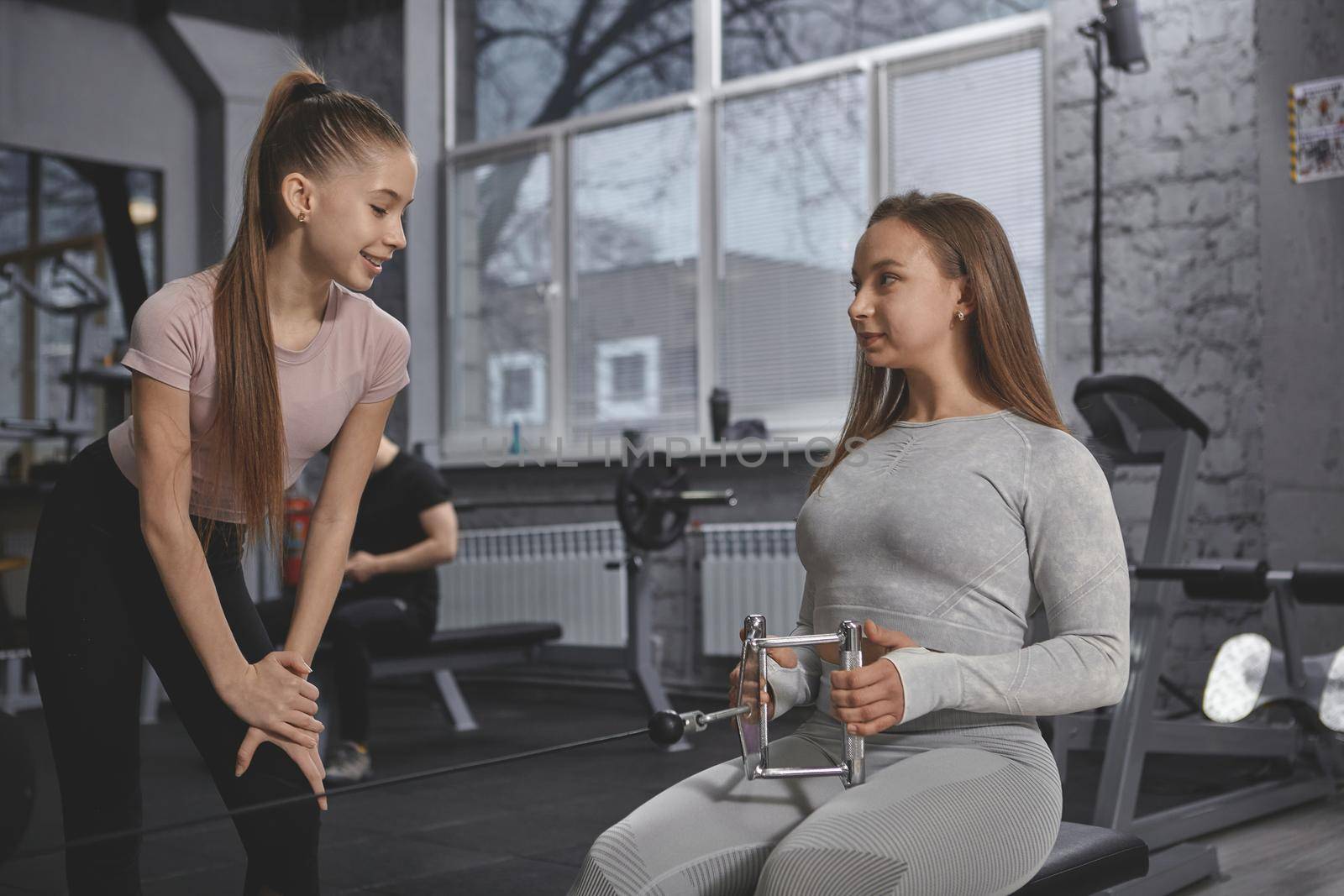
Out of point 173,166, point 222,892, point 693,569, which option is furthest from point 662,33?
point 222,892

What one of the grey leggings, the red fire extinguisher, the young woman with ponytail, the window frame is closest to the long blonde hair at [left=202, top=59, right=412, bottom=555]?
the young woman with ponytail

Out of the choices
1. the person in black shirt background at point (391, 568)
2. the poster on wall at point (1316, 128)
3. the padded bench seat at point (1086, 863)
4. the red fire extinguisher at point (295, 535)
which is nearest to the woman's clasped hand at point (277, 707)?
the padded bench seat at point (1086, 863)

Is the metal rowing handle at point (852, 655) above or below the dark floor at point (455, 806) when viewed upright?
above

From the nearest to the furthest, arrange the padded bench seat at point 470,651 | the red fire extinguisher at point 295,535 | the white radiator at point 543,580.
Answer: the padded bench seat at point 470,651, the red fire extinguisher at point 295,535, the white radiator at point 543,580

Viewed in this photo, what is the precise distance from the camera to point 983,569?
132 cm

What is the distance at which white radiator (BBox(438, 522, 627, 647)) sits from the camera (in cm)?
538

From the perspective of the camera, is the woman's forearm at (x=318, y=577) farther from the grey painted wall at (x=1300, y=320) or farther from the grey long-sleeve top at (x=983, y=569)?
the grey painted wall at (x=1300, y=320)

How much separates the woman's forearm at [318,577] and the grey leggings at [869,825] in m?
0.38

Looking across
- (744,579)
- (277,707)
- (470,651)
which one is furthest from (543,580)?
(277,707)

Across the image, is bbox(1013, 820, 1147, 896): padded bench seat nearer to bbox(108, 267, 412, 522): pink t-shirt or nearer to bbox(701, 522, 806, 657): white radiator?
bbox(108, 267, 412, 522): pink t-shirt

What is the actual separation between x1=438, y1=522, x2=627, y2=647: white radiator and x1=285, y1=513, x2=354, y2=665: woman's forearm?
12.3 ft

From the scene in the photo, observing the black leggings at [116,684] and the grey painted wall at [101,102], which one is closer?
the black leggings at [116,684]

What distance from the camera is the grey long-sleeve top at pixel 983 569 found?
125 cm

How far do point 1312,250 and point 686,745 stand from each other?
2.36 m
